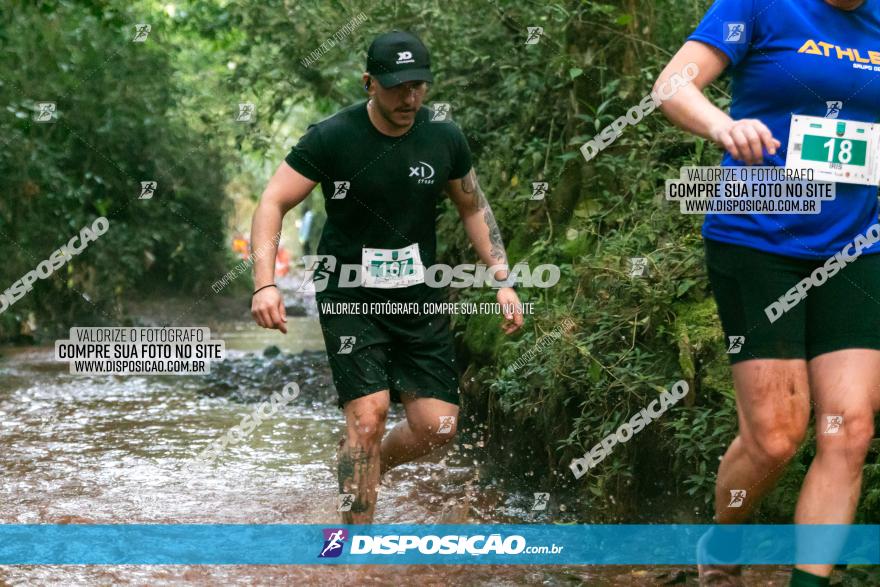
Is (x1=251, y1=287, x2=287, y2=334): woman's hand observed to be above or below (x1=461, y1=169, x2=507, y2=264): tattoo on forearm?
below

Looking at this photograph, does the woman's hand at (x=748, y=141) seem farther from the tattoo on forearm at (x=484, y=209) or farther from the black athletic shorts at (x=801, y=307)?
the tattoo on forearm at (x=484, y=209)

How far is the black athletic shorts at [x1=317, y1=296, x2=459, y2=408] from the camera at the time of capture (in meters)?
5.12

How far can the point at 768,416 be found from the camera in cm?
381

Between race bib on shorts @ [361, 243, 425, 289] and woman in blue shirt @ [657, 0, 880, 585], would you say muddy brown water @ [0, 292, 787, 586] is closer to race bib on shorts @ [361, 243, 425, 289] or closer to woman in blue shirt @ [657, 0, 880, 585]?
race bib on shorts @ [361, 243, 425, 289]

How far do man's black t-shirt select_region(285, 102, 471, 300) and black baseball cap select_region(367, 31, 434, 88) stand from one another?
270 mm

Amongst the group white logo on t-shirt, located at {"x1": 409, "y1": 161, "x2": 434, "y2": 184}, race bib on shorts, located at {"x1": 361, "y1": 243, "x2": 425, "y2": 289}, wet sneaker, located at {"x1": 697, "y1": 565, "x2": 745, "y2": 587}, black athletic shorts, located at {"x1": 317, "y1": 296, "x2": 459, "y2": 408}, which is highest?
white logo on t-shirt, located at {"x1": 409, "y1": 161, "x2": 434, "y2": 184}

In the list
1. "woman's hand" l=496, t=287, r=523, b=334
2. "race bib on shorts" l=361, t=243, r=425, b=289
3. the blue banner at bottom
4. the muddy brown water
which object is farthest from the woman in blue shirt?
"race bib on shorts" l=361, t=243, r=425, b=289

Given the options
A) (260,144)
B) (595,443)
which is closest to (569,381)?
(595,443)

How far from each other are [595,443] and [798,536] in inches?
96.3

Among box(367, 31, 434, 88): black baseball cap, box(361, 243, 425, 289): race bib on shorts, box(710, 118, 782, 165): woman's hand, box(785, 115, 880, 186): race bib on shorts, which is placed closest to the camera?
box(710, 118, 782, 165): woman's hand

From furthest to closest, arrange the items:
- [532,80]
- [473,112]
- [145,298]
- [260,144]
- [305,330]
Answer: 1. [145,298]
2. [305,330]
3. [260,144]
4. [473,112]
5. [532,80]

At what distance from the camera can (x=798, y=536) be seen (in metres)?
3.69

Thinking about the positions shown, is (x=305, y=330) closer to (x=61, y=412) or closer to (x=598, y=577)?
(x=61, y=412)

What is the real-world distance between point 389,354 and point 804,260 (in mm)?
2094
